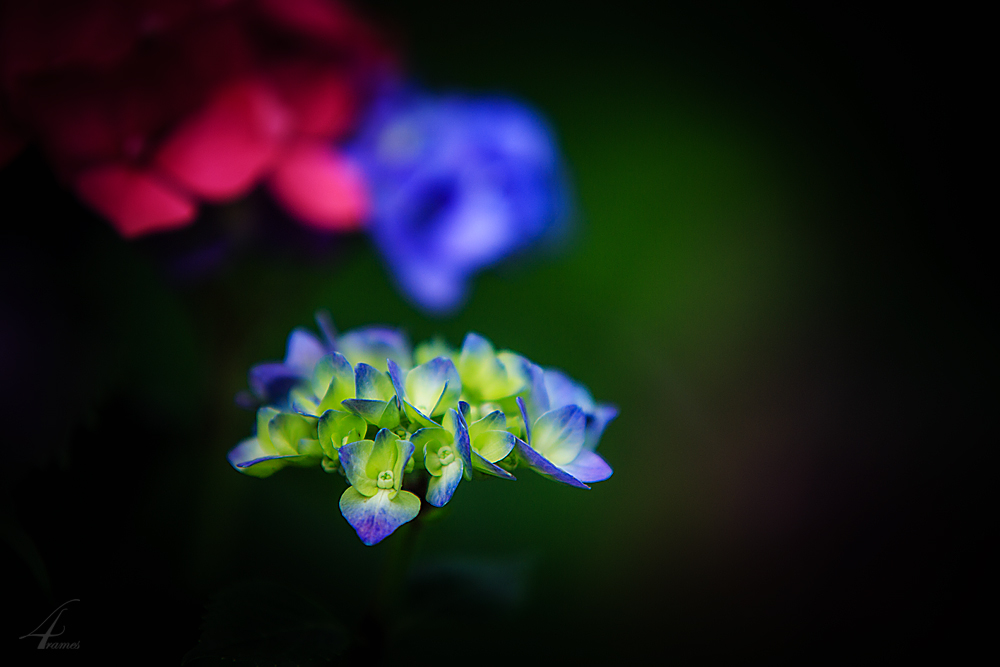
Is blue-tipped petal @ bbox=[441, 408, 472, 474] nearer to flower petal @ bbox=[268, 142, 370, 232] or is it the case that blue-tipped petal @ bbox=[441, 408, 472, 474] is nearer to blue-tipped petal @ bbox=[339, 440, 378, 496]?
blue-tipped petal @ bbox=[339, 440, 378, 496]

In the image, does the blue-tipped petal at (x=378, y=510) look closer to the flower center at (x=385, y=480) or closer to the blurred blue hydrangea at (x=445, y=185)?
the flower center at (x=385, y=480)

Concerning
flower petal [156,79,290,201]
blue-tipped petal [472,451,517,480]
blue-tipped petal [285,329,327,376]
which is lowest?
blue-tipped petal [472,451,517,480]

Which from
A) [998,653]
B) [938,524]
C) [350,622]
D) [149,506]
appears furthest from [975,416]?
[149,506]

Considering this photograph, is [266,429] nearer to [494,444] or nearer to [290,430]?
[290,430]

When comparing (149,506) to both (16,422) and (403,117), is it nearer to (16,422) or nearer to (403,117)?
(16,422)

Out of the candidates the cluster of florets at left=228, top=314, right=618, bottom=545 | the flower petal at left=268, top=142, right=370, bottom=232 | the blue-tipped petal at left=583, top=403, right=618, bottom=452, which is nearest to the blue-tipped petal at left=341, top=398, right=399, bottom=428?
the cluster of florets at left=228, top=314, right=618, bottom=545

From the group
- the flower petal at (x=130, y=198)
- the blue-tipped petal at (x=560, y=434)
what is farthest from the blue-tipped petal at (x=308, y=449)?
the flower petal at (x=130, y=198)

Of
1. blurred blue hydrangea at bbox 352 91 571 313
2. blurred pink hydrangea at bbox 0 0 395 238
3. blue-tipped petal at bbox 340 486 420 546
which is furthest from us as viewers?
blurred blue hydrangea at bbox 352 91 571 313
